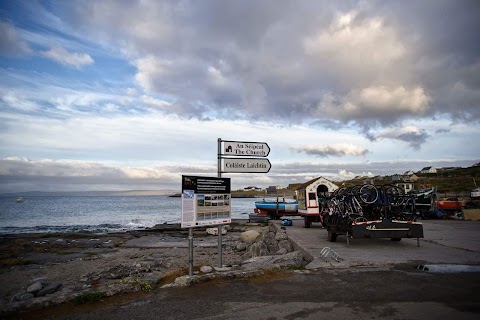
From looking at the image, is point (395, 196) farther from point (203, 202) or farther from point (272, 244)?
point (203, 202)

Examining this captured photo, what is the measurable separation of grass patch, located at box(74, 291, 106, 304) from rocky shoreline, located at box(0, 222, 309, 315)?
0.7 inches

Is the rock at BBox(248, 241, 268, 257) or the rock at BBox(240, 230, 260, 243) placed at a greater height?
the rock at BBox(248, 241, 268, 257)

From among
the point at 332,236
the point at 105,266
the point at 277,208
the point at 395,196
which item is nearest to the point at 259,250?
the point at 332,236

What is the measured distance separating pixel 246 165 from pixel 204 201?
1.70 meters

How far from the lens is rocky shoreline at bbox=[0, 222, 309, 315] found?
6695 millimetres

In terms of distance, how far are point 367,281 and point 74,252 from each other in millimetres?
20484

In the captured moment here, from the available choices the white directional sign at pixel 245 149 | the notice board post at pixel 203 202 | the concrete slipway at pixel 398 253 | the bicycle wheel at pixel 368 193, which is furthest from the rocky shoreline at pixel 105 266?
the bicycle wheel at pixel 368 193

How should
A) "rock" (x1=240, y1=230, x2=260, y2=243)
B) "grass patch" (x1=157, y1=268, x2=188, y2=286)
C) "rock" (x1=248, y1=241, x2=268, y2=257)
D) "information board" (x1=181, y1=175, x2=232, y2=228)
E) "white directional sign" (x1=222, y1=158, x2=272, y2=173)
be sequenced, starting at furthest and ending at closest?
"rock" (x1=240, y1=230, x2=260, y2=243) → "rock" (x1=248, y1=241, x2=268, y2=257) → "white directional sign" (x1=222, y1=158, x2=272, y2=173) → "grass patch" (x1=157, y1=268, x2=188, y2=286) → "information board" (x1=181, y1=175, x2=232, y2=228)

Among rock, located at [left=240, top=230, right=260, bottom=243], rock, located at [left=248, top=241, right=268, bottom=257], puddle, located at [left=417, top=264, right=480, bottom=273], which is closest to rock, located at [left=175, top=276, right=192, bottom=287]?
puddle, located at [left=417, top=264, right=480, bottom=273]

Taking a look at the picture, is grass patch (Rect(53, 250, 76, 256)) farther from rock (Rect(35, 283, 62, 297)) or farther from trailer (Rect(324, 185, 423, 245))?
trailer (Rect(324, 185, 423, 245))

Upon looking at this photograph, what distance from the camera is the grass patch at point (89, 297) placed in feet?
19.7

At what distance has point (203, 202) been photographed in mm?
7559

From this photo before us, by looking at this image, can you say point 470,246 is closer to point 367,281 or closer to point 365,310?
point 367,281

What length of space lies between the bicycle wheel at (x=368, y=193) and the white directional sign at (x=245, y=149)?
5.40 metres
